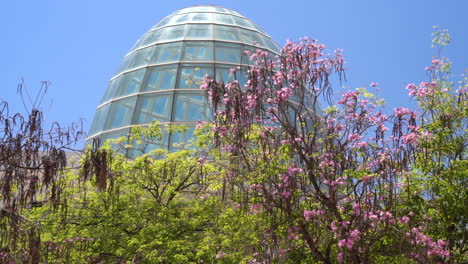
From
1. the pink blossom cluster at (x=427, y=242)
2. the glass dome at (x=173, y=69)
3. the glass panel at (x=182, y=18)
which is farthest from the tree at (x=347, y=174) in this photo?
the glass panel at (x=182, y=18)

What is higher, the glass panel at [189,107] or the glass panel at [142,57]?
the glass panel at [142,57]

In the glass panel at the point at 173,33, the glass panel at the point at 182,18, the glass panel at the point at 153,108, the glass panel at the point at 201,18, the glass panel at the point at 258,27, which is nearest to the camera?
the glass panel at the point at 153,108

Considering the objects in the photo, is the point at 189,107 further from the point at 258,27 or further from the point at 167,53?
the point at 258,27

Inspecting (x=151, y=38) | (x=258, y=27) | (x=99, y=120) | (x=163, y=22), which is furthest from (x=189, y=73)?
(x=258, y=27)

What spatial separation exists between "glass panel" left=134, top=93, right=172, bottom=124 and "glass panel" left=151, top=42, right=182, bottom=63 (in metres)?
2.49

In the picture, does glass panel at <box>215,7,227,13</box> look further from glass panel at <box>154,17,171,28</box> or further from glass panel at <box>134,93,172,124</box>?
glass panel at <box>134,93,172,124</box>

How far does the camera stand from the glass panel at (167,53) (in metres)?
29.9

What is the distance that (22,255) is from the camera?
23.5 ft

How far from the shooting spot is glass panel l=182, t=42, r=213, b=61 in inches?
1169

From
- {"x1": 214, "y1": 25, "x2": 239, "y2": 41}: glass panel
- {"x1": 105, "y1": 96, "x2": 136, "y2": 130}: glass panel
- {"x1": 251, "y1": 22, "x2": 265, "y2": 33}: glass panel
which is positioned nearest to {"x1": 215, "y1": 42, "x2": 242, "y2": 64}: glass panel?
{"x1": 214, "y1": 25, "x2": 239, "y2": 41}: glass panel

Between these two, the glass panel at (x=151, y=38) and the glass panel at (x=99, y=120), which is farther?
the glass panel at (x=151, y=38)

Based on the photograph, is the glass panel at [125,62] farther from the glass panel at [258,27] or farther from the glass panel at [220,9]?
the glass panel at [258,27]

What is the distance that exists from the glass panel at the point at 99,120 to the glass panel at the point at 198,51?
4800 mm

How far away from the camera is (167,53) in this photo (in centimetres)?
3033
